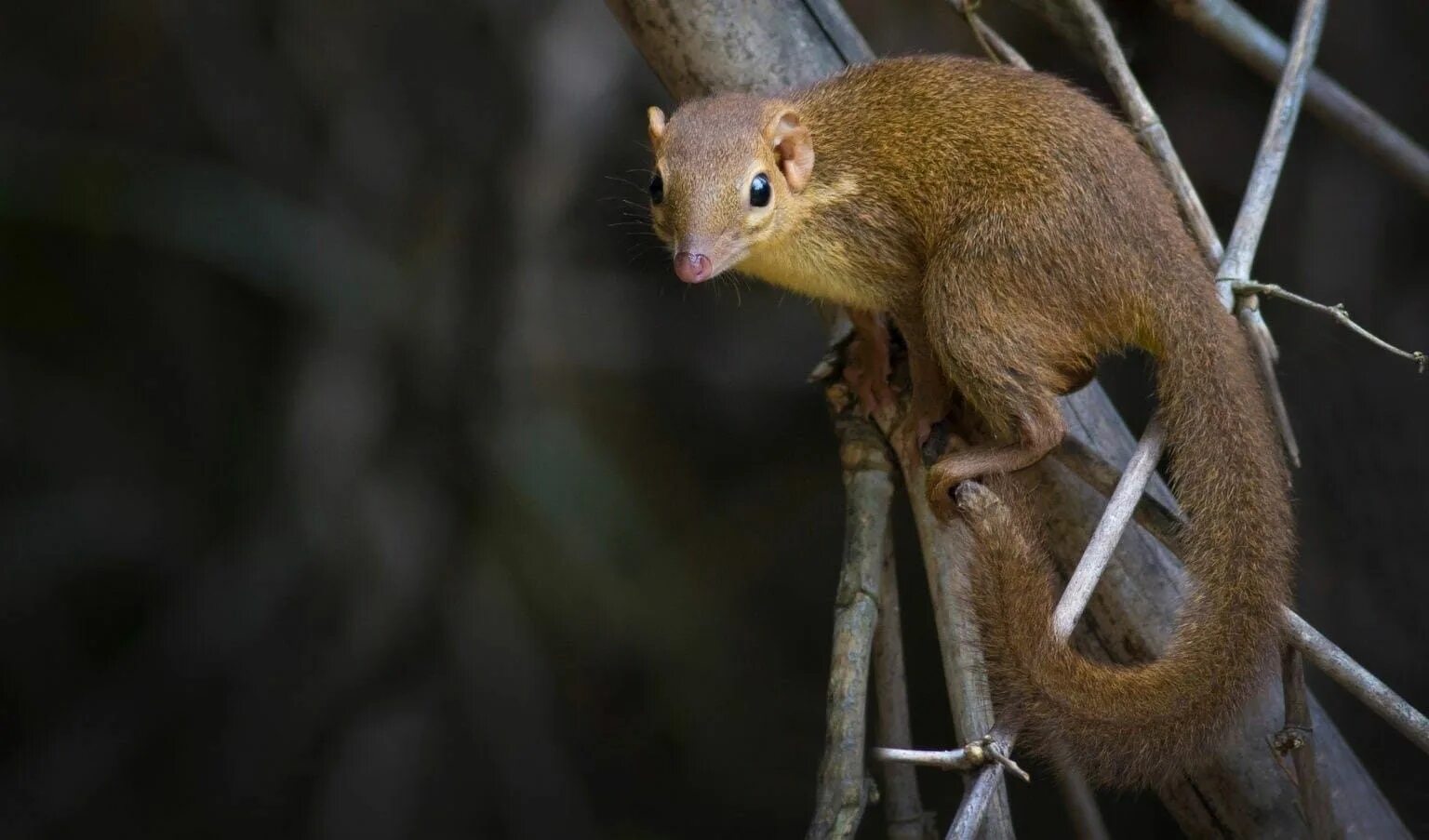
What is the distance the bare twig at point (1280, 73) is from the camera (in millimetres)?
3064

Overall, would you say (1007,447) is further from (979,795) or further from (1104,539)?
(979,795)

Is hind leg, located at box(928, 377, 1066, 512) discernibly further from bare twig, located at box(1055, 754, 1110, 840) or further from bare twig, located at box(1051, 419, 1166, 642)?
bare twig, located at box(1055, 754, 1110, 840)

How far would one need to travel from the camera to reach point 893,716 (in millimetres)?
2754

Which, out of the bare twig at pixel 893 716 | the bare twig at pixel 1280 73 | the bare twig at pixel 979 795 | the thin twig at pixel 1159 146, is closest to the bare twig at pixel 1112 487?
the thin twig at pixel 1159 146

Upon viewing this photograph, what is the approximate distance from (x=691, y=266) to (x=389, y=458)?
8.35 feet

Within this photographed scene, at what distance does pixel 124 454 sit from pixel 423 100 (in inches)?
67.1

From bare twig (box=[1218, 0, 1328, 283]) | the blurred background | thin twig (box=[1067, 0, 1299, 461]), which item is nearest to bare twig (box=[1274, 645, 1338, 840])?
thin twig (box=[1067, 0, 1299, 461])

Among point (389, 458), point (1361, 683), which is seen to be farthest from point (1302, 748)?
point (389, 458)

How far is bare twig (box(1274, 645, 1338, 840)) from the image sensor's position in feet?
7.48

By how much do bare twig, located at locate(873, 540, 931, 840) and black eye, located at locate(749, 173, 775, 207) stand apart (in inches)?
30.7

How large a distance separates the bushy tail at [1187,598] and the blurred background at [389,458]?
218cm

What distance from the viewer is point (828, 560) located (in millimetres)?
4711

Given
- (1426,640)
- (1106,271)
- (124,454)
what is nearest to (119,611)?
(124,454)

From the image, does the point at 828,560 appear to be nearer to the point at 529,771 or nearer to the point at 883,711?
the point at 529,771
